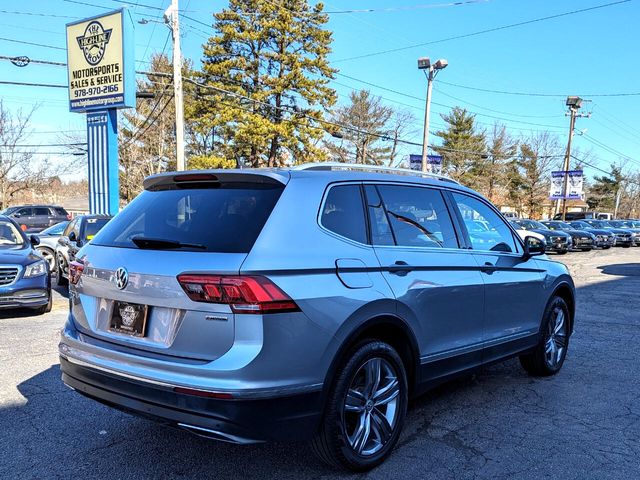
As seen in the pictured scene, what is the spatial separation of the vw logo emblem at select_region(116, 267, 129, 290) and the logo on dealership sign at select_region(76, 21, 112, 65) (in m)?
17.8

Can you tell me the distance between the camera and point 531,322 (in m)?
4.92

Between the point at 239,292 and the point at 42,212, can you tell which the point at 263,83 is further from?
the point at 239,292

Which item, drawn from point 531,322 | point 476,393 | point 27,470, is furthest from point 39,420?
point 531,322

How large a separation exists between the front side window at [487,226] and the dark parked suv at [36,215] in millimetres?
28266

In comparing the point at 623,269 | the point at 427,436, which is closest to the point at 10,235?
the point at 427,436

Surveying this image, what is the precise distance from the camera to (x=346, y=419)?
3.16 m

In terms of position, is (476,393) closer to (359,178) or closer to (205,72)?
(359,178)

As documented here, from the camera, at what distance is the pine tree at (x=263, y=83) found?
32.9 m

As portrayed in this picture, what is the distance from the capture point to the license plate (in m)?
2.85

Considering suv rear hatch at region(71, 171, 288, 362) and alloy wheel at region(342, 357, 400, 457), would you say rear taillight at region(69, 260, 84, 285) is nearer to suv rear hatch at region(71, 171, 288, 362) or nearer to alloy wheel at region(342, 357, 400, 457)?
suv rear hatch at region(71, 171, 288, 362)

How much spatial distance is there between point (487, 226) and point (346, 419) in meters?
2.39

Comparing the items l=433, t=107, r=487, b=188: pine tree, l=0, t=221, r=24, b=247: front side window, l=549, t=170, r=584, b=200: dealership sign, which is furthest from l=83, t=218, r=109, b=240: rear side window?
l=433, t=107, r=487, b=188: pine tree

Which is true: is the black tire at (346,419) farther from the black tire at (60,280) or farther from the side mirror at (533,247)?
the black tire at (60,280)

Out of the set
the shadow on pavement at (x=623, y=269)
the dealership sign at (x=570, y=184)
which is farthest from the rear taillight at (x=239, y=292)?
the dealership sign at (x=570, y=184)
